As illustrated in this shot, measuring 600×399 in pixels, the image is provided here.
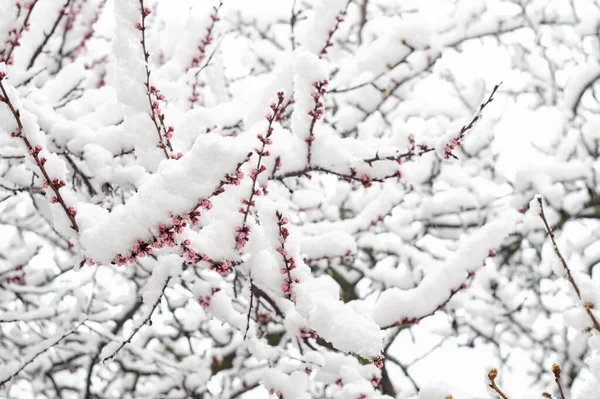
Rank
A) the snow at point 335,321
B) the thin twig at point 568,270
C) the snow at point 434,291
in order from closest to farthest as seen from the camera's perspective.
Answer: the snow at point 335,321 < the thin twig at point 568,270 < the snow at point 434,291

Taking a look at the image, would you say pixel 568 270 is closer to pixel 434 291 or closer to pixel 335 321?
pixel 434 291

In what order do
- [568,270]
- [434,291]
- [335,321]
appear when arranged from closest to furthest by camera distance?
1. [335,321]
2. [568,270]
3. [434,291]

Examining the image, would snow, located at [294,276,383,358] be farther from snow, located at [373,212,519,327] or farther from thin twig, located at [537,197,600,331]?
thin twig, located at [537,197,600,331]

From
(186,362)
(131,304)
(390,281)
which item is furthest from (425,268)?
(131,304)

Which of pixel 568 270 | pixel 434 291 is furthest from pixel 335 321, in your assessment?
pixel 568 270

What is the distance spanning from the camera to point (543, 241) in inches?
178

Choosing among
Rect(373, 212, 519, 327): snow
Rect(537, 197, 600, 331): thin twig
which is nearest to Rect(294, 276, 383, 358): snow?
Rect(373, 212, 519, 327): snow

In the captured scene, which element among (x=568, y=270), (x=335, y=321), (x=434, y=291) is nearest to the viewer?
Result: (x=335, y=321)

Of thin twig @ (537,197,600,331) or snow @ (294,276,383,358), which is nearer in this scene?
snow @ (294,276,383,358)

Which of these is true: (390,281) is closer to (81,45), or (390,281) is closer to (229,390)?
(229,390)

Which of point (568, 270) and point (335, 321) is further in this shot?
point (568, 270)

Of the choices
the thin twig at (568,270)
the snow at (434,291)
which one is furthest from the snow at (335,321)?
the thin twig at (568,270)

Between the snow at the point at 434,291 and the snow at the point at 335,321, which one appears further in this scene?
the snow at the point at 434,291

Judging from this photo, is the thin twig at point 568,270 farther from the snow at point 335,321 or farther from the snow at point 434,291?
the snow at point 335,321
